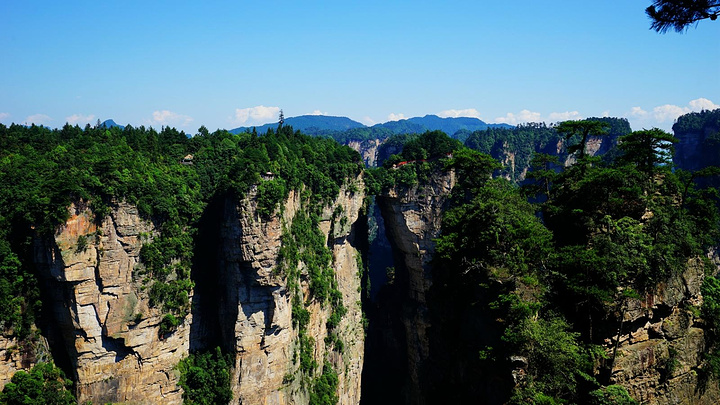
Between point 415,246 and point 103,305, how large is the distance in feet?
90.6

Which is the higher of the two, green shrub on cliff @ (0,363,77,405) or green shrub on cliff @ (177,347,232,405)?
green shrub on cliff @ (0,363,77,405)

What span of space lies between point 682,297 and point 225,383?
29.3m

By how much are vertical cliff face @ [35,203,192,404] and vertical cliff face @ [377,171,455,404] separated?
78.1 ft

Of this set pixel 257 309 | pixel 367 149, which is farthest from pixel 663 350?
pixel 367 149

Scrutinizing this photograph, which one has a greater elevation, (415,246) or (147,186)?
(147,186)

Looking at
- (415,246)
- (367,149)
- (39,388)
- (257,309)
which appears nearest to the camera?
(39,388)

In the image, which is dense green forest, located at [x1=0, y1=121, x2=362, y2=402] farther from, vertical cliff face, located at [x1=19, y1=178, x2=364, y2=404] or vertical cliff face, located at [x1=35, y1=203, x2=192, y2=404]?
vertical cliff face, located at [x1=19, y1=178, x2=364, y2=404]

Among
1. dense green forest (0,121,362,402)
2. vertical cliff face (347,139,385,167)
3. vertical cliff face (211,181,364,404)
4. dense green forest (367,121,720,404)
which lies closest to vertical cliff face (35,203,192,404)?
dense green forest (0,121,362,402)

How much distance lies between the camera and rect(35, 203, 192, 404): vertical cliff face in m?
29.4

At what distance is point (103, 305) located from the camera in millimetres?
30562

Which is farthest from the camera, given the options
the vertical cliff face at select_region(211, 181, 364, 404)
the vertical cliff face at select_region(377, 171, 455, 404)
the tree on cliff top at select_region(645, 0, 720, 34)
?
the vertical cliff face at select_region(377, 171, 455, 404)

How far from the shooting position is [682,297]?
20453 mm

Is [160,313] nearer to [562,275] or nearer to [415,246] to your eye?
[415,246]

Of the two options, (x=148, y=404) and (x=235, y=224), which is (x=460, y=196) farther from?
(x=148, y=404)
